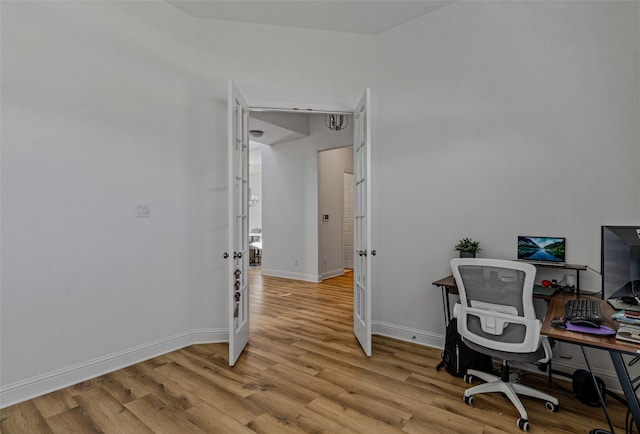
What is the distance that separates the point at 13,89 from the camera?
211 centimetres

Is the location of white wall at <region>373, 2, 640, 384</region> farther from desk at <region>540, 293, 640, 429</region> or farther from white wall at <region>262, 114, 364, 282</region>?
white wall at <region>262, 114, 364, 282</region>

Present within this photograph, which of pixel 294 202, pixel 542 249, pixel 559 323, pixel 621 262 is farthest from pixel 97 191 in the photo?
pixel 294 202

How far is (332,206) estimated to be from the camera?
21.1 ft

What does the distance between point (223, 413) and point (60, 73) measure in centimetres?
253

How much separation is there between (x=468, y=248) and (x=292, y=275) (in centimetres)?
410

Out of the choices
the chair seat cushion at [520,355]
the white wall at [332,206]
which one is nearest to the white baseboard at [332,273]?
the white wall at [332,206]

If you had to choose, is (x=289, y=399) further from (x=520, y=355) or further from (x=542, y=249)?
(x=542, y=249)

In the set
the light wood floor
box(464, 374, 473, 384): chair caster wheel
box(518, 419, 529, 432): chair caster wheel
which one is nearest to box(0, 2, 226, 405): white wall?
the light wood floor

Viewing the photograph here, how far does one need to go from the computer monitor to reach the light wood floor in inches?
34.7

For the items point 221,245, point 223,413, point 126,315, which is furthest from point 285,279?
point 223,413

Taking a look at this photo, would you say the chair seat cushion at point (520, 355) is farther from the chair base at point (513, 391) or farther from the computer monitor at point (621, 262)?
the computer monitor at point (621, 262)

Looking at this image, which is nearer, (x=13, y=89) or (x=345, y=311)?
(x=13, y=89)

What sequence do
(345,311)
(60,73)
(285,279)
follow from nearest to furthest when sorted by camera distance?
1. (60,73)
2. (345,311)
3. (285,279)

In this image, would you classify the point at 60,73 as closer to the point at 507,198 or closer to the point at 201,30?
the point at 201,30
